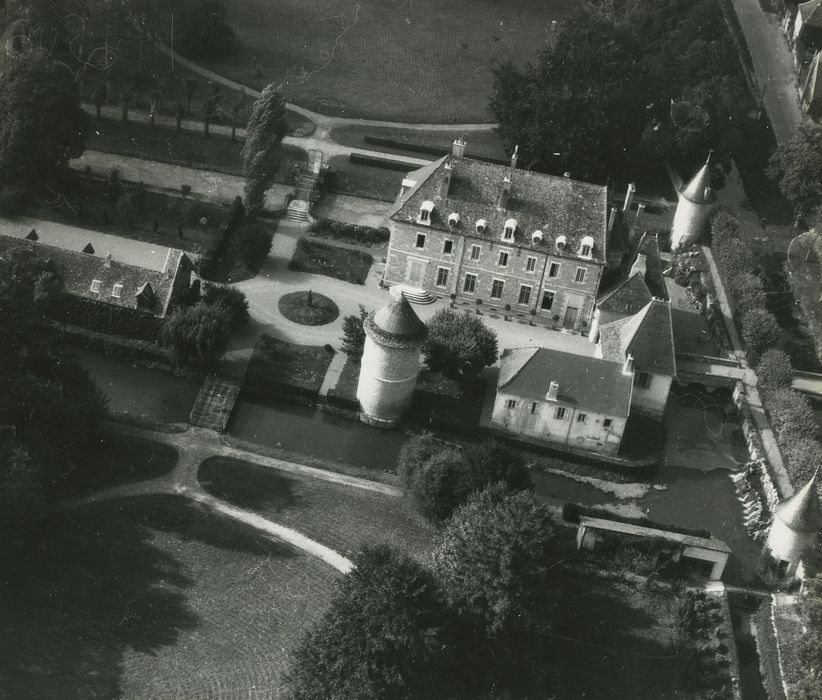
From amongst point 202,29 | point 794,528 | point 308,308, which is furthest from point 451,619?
point 202,29

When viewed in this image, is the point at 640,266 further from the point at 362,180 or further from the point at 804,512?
the point at 362,180

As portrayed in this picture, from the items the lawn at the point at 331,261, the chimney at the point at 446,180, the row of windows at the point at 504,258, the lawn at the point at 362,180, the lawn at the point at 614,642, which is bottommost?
the lawn at the point at 362,180

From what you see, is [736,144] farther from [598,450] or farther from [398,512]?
[398,512]

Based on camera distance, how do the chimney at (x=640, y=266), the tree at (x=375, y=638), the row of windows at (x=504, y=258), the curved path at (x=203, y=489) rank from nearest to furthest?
the tree at (x=375, y=638) → the curved path at (x=203, y=489) → the chimney at (x=640, y=266) → the row of windows at (x=504, y=258)

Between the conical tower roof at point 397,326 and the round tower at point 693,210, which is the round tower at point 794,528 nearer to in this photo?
the conical tower roof at point 397,326

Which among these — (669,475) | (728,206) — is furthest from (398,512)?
(728,206)

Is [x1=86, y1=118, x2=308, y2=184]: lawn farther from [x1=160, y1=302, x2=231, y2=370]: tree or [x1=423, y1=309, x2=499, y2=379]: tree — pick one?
[x1=423, y1=309, x2=499, y2=379]: tree

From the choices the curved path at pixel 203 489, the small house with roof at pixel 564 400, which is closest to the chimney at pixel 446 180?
the small house with roof at pixel 564 400
